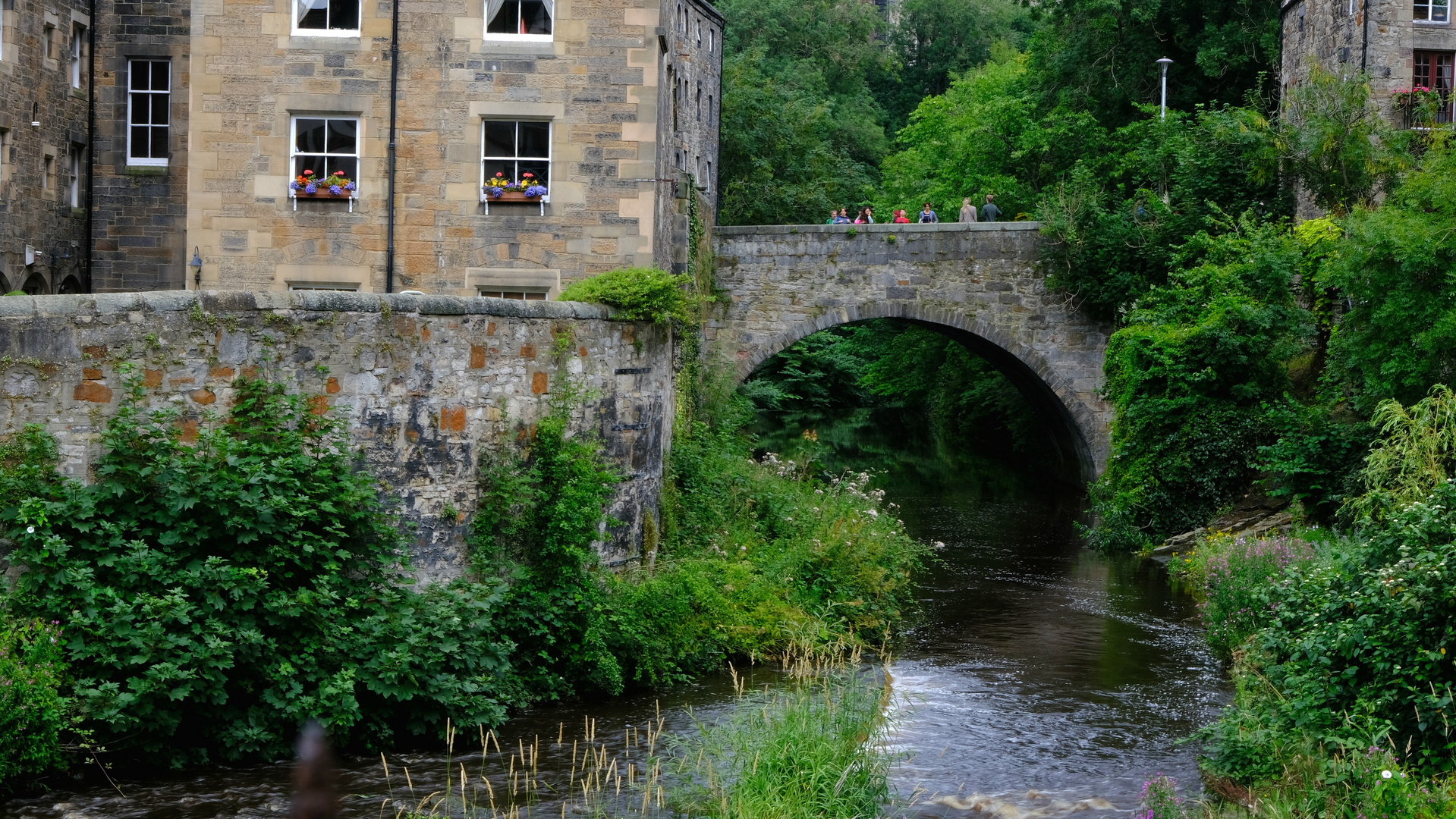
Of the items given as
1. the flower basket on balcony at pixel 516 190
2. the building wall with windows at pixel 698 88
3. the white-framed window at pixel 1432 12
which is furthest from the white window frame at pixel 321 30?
the white-framed window at pixel 1432 12

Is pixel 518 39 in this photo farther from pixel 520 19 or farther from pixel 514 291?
pixel 514 291

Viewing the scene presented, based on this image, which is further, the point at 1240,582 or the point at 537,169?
the point at 537,169

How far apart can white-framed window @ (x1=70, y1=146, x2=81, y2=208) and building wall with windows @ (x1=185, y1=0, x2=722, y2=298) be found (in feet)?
13.0

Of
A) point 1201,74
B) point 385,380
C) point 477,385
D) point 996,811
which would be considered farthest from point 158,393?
point 1201,74

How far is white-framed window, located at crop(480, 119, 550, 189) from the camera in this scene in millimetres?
16109

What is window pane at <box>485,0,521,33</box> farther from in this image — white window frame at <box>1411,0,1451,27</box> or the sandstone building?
white window frame at <box>1411,0,1451,27</box>

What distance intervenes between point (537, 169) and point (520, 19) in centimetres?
175

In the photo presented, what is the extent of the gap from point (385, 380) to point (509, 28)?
746 cm

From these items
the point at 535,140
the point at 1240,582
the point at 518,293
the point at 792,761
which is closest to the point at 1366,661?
the point at 792,761

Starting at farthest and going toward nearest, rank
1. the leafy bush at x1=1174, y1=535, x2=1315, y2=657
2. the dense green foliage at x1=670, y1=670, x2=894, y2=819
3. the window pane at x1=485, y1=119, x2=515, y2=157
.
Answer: the window pane at x1=485, y1=119, x2=515, y2=157 < the leafy bush at x1=1174, y1=535, x2=1315, y2=657 < the dense green foliage at x1=670, y1=670, x2=894, y2=819

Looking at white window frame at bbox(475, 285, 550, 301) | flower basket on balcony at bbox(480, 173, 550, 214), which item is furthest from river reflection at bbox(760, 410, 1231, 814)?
flower basket on balcony at bbox(480, 173, 550, 214)

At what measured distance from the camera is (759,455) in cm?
2836

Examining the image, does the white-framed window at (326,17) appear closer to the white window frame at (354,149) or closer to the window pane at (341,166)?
the white window frame at (354,149)

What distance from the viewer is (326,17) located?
16172 millimetres
